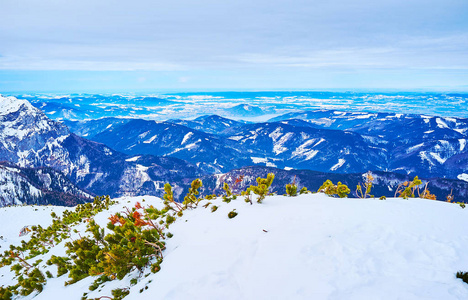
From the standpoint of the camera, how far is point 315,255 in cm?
977

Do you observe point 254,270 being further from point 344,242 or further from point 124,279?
point 124,279

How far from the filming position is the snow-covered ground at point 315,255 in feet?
27.1

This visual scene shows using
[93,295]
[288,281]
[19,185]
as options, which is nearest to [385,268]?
[288,281]

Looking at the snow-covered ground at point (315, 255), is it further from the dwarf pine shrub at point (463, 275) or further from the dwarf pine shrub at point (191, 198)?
the dwarf pine shrub at point (191, 198)

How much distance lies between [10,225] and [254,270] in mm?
50566

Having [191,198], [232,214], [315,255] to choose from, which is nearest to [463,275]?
[315,255]

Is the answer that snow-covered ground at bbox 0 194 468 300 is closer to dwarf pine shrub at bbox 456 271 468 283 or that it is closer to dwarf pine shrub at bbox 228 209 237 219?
dwarf pine shrub at bbox 456 271 468 283

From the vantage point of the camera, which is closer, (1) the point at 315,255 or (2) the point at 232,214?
(1) the point at 315,255

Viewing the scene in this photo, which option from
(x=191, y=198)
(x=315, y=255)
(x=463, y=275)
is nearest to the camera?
(x=463, y=275)

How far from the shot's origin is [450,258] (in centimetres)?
932

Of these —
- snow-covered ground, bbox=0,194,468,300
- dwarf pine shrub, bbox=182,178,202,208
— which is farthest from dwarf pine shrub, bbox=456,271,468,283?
dwarf pine shrub, bbox=182,178,202,208

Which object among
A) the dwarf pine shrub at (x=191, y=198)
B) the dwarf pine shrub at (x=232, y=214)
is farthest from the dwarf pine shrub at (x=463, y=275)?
the dwarf pine shrub at (x=191, y=198)

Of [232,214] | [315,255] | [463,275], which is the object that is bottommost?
[232,214]

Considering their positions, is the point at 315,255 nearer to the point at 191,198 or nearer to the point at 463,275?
the point at 463,275
